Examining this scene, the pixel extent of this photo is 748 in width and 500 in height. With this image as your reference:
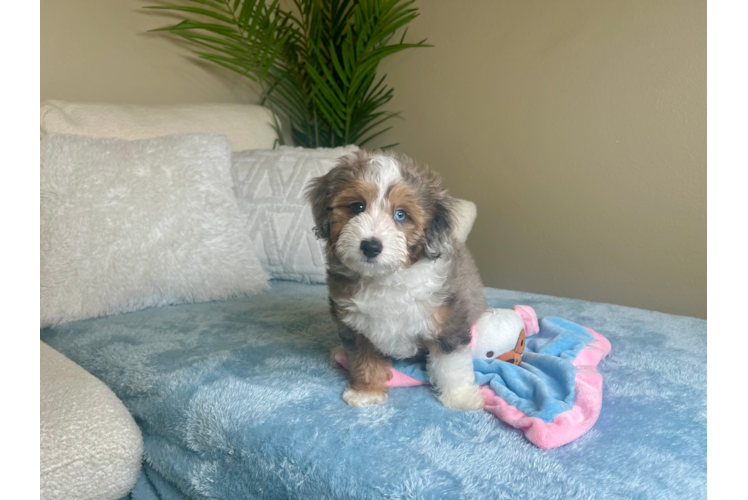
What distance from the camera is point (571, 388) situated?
1.42 metres

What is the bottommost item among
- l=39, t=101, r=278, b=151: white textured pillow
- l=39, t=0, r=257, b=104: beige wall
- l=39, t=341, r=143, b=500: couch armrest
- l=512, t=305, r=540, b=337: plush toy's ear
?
l=39, t=341, r=143, b=500: couch armrest

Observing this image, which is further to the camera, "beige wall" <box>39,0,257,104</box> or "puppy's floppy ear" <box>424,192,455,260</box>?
"beige wall" <box>39,0,257,104</box>

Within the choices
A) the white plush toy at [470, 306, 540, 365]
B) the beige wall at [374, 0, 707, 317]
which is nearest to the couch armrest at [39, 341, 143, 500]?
the white plush toy at [470, 306, 540, 365]

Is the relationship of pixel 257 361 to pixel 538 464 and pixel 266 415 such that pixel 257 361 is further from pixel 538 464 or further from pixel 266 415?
pixel 538 464

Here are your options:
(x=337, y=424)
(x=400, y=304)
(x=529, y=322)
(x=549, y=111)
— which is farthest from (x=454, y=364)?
(x=549, y=111)

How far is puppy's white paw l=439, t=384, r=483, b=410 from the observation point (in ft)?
4.63

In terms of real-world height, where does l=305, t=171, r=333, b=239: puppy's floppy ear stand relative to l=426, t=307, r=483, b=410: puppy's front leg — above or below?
above

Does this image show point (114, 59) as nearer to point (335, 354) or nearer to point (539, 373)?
point (335, 354)

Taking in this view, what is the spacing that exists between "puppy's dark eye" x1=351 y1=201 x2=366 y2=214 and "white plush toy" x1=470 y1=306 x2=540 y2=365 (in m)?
0.57

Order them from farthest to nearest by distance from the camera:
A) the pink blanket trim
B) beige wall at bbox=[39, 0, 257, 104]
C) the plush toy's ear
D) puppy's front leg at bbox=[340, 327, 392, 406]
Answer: beige wall at bbox=[39, 0, 257, 104], the plush toy's ear, puppy's front leg at bbox=[340, 327, 392, 406], the pink blanket trim

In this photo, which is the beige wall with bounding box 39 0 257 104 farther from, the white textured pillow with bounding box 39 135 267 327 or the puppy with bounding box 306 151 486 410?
the puppy with bounding box 306 151 486 410

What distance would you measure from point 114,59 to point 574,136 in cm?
266

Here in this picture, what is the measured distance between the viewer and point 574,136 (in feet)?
9.24

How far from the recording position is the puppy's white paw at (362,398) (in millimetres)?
1438
